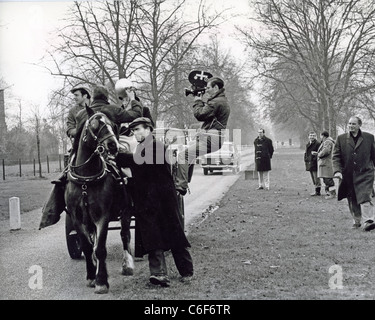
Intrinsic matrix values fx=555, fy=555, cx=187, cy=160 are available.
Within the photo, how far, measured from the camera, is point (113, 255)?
9.34 metres

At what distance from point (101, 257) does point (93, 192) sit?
817 mm

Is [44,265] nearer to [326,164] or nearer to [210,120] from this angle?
[210,120]

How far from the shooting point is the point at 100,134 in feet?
21.8

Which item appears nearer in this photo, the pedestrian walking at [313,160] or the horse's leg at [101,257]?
the horse's leg at [101,257]

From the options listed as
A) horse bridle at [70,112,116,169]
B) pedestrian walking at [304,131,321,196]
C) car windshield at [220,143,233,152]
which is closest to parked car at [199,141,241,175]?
car windshield at [220,143,233,152]

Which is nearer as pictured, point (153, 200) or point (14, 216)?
point (153, 200)

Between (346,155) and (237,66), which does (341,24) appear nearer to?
(237,66)

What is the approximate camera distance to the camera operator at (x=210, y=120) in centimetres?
848

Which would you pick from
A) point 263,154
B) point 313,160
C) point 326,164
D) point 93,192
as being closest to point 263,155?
point 263,154

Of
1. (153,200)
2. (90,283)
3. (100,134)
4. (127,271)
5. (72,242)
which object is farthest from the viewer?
(72,242)

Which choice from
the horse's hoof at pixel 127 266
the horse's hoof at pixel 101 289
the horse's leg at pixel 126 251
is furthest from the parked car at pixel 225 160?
the horse's hoof at pixel 101 289

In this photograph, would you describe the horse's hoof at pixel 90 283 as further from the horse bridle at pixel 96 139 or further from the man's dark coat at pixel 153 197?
the horse bridle at pixel 96 139

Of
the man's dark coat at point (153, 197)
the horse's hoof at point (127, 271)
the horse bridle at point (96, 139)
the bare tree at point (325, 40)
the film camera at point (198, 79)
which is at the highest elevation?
the bare tree at point (325, 40)

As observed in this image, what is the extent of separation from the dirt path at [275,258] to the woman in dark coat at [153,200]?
450 millimetres
